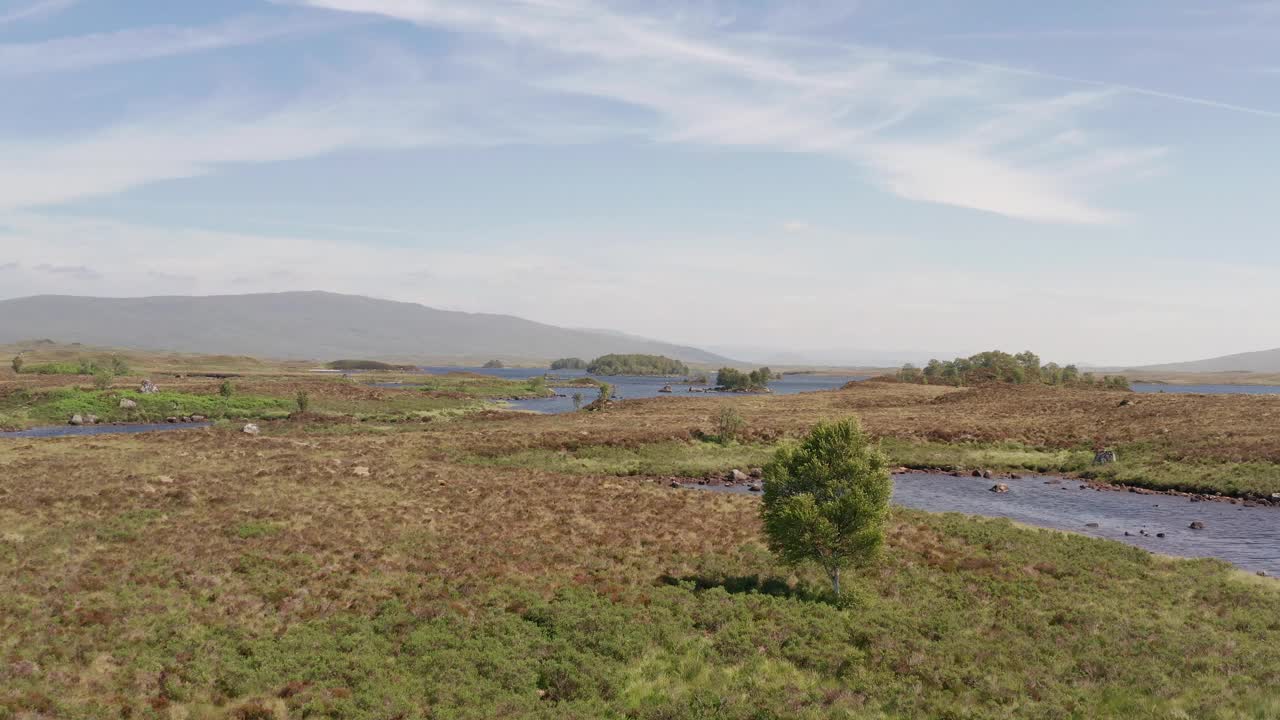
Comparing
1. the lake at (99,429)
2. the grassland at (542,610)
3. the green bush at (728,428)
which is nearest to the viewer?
the grassland at (542,610)

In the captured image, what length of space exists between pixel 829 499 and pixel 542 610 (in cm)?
1110

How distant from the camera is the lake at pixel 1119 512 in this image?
3512 cm

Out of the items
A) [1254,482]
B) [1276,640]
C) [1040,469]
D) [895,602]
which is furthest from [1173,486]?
[895,602]

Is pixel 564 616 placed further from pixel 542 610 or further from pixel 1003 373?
pixel 1003 373

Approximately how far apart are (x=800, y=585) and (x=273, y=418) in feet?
242

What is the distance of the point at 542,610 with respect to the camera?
24.1 m

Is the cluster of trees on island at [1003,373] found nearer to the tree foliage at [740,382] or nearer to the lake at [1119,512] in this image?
the tree foliage at [740,382]

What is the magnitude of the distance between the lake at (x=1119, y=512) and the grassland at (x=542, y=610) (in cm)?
512

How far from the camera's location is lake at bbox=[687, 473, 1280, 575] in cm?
3512

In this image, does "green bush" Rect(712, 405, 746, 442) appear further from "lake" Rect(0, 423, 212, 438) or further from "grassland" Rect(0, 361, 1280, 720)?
"lake" Rect(0, 423, 212, 438)

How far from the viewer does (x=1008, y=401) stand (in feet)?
319

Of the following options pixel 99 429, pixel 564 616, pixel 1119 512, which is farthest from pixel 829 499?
pixel 99 429

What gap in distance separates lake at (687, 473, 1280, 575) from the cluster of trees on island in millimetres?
87772

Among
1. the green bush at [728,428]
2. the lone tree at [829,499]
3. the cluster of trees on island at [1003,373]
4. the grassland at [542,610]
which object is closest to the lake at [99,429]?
the grassland at [542,610]
